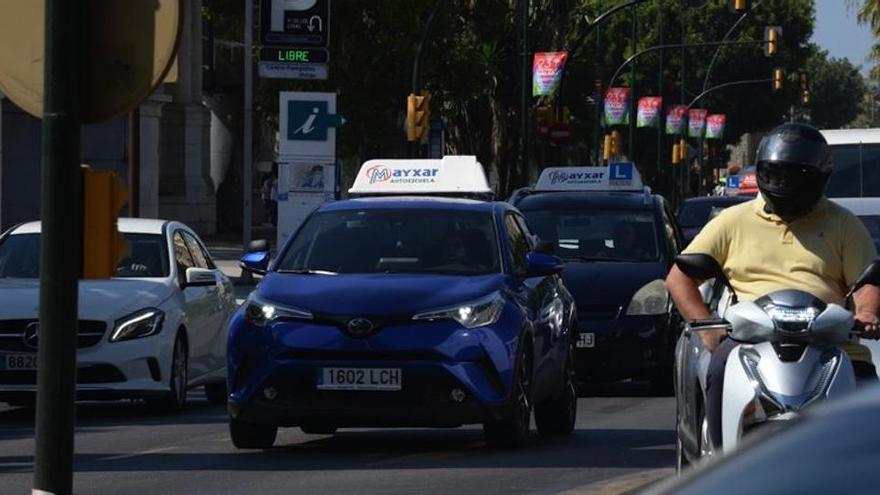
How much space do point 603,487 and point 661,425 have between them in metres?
4.57

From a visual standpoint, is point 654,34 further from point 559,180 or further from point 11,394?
point 11,394

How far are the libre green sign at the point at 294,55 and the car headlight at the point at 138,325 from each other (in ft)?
32.9

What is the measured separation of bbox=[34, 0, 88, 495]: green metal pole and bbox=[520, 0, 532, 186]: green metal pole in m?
37.7

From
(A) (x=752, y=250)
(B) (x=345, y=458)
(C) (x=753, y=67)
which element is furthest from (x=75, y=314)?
(C) (x=753, y=67)

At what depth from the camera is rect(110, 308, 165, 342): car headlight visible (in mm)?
16531

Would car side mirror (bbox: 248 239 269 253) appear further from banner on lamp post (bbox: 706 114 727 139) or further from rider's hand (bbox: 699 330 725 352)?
banner on lamp post (bbox: 706 114 727 139)

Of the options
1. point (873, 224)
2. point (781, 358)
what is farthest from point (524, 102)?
point (781, 358)

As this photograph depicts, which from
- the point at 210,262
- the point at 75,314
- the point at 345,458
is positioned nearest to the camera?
the point at 75,314

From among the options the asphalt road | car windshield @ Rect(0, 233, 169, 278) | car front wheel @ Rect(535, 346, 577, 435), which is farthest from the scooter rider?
car windshield @ Rect(0, 233, 169, 278)

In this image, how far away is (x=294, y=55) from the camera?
26625 mm

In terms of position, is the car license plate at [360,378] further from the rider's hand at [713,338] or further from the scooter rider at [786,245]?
the rider's hand at [713,338]

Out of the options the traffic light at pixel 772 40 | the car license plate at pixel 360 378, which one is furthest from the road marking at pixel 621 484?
the traffic light at pixel 772 40

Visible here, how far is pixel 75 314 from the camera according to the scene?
730cm

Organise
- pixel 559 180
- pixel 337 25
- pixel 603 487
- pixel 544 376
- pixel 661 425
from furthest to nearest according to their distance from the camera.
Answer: pixel 337 25 < pixel 559 180 < pixel 661 425 < pixel 544 376 < pixel 603 487
